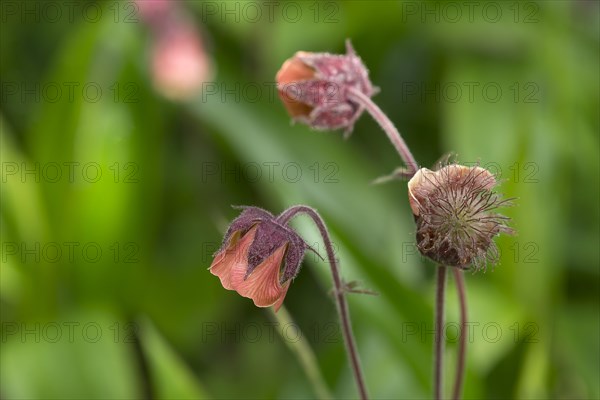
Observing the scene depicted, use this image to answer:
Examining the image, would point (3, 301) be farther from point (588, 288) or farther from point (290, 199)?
point (588, 288)

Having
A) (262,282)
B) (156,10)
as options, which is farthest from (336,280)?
(156,10)

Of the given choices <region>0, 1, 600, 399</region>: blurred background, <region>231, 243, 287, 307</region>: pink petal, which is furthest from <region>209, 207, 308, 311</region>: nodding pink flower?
<region>0, 1, 600, 399</region>: blurred background

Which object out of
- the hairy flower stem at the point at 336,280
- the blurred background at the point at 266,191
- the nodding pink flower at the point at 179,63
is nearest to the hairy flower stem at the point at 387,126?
the hairy flower stem at the point at 336,280

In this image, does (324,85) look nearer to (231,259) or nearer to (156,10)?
(231,259)

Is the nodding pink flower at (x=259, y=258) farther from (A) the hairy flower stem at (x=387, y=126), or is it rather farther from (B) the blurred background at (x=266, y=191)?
(B) the blurred background at (x=266, y=191)

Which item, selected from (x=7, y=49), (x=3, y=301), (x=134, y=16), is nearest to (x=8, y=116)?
(x=7, y=49)

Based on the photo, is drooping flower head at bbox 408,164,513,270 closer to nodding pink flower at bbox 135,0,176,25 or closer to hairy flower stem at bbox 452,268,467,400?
hairy flower stem at bbox 452,268,467,400
